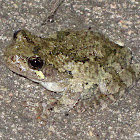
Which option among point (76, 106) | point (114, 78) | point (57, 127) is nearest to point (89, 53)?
point (114, 78)

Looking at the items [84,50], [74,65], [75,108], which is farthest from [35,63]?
[75,108]

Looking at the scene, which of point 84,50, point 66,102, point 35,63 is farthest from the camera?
point 66,102

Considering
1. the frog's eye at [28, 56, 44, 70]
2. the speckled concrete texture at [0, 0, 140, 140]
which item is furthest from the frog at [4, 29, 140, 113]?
the speckled concrete texture at [0, 0, 140, 140]

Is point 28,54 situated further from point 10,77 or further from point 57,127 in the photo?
point 57,127

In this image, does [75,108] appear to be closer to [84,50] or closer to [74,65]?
[74,65]

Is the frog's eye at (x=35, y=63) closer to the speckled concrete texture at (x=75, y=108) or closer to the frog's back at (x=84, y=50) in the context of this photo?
the frog's back at (x=84, y=50)

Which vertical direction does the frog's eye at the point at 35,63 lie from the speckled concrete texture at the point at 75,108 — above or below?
above

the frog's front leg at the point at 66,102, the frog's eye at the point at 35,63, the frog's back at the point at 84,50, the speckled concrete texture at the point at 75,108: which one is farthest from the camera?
the frog's front leg at the point at 66,102

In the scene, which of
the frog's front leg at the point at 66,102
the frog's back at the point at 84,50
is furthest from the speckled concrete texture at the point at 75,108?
the frog's back at the point at 84,50

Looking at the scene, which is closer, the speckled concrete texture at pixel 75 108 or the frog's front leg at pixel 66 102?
the speckled concrete texture at pixel 75 108
